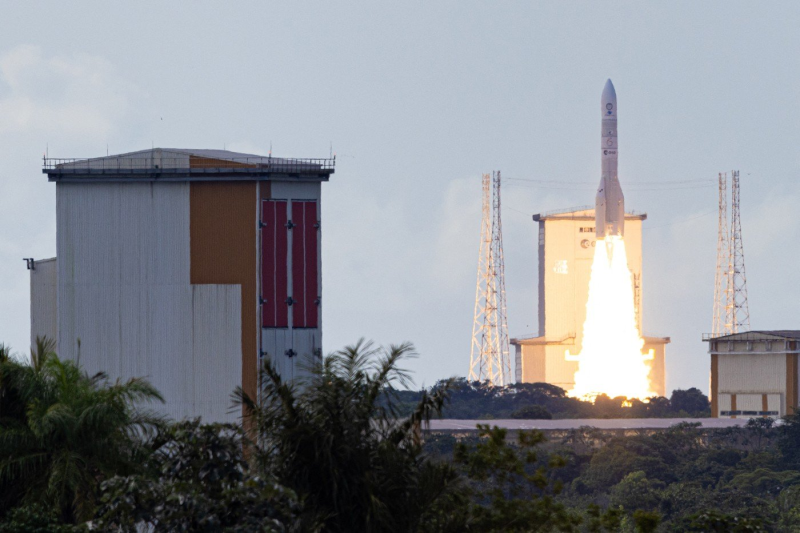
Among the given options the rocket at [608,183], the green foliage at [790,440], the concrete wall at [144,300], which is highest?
the rocket at [608,183]

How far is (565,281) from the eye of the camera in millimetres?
167500

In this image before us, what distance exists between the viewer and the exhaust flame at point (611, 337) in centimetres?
13612

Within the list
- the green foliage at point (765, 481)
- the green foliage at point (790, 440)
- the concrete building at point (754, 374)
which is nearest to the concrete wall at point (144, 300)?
the green foliage at point (765, 481)

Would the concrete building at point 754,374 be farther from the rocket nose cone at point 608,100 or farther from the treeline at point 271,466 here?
the treeline at point 271,466

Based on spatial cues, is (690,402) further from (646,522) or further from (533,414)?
(646,522)

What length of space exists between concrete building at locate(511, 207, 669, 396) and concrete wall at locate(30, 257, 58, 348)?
9949 centimetres

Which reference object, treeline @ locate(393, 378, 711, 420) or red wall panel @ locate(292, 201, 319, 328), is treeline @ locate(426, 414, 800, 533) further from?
treeline @ locate(393, 378, 711, 420)

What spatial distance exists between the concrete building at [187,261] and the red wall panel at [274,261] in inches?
1.8

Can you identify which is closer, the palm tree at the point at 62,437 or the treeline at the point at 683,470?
the palm tree at the point at 62,437

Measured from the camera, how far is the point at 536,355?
16925cm

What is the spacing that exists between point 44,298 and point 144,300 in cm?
617

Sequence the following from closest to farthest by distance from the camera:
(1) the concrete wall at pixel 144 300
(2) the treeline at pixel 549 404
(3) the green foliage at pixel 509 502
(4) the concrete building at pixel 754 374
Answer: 1. (3) the green foliage at pixel 509 502
2. (1) the concrete wall at pixel 144 300
3. (4) the concrete building at pixel 754 374
4. (2) the treeline at pixel 549 404

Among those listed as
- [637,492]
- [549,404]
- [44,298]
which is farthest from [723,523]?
[549,404]

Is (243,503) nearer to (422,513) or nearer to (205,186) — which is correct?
(422,513)
